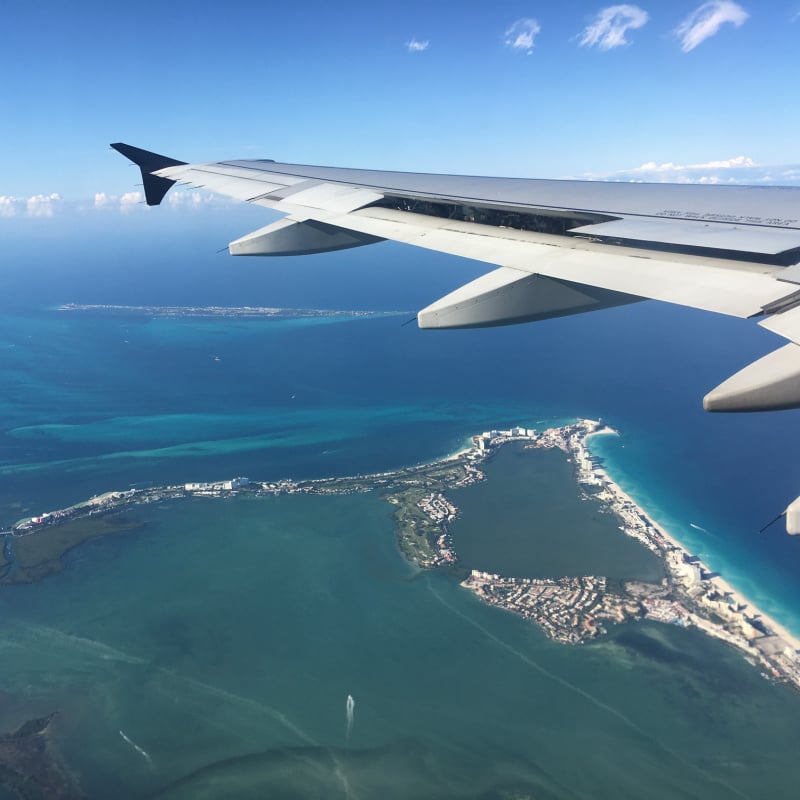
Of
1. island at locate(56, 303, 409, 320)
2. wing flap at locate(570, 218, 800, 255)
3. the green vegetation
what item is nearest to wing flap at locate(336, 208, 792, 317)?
wing flap at locate(570, 218, 800, 255)

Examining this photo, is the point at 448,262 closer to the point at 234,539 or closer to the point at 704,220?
the point at 234,539

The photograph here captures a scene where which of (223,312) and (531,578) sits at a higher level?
(223,312)

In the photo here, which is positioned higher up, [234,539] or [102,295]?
[102,295]

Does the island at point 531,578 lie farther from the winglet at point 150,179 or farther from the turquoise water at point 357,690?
the winglet at point 150,179

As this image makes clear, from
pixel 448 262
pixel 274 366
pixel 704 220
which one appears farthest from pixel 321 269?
pixel 704 220

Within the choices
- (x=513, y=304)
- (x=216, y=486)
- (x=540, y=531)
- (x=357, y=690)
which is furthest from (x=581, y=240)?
(x=216, y=486)

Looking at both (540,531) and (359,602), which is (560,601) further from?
(359,602)
